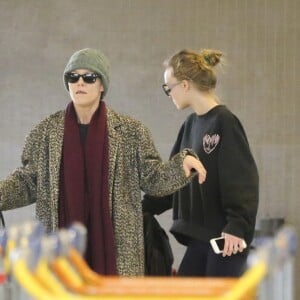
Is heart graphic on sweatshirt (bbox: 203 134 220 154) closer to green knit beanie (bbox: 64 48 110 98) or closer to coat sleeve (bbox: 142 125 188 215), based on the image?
coat sleeve (bbox: 142 125 188 215)

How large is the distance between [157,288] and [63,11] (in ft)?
12.1

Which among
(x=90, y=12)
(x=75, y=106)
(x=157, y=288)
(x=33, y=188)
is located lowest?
(x=157, y=288)

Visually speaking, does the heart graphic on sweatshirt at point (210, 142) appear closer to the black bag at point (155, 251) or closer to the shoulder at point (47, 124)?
the black bag at point (155, 251)

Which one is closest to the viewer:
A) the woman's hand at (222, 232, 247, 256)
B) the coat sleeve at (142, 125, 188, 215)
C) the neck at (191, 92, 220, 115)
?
the woman's hand at (222, 232, 247, 256)

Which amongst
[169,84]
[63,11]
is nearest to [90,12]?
[63,11]

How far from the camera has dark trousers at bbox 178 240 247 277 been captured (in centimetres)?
296

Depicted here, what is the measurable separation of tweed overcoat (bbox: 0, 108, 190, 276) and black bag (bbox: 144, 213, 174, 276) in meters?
0.22

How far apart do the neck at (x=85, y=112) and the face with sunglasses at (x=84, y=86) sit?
0.03ft

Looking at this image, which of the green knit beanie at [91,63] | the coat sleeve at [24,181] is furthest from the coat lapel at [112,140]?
the coat sleeve at [24,181]

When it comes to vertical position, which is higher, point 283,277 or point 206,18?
point 206,18

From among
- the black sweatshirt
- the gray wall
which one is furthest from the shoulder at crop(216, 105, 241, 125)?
the gray wall

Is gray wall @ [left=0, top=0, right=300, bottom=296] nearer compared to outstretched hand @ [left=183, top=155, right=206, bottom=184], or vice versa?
outstretched hand @ [left=183, top=155, right=206, bottom=184]

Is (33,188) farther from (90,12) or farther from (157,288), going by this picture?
(90,12)

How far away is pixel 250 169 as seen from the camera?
9.78ft
